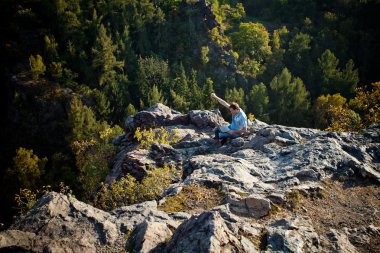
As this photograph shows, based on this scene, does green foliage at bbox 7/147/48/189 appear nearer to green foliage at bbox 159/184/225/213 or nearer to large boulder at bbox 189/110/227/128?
large boulder at bbox 189/110/227/128

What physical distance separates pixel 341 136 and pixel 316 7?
274 ft

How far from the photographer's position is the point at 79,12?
6316cm

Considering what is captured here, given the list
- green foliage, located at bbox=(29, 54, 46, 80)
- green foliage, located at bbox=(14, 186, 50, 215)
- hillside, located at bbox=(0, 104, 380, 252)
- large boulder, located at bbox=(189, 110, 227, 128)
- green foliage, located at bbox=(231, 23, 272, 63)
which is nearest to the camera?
hillside, located at bbox=(0, 104, 380, 252)

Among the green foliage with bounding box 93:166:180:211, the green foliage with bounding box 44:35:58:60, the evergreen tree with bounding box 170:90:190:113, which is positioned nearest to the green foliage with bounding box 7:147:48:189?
the green foliage with bounding box 44:35:58:60

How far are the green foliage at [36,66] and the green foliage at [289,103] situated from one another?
134 feet

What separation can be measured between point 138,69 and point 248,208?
57.3 m

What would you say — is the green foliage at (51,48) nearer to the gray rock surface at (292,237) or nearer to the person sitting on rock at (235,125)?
the person sitting on rock at (235,125)

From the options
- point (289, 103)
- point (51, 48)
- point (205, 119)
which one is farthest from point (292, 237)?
point (51, 48)

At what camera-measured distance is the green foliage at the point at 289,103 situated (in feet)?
196

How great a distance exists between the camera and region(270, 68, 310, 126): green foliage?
196 feet

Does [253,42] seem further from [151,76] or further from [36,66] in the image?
[36,66]

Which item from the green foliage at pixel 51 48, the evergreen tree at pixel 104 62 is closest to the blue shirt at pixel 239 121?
the evergreen tree at pixel 104 62

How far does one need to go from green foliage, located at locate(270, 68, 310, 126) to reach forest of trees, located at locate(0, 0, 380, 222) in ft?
0.69

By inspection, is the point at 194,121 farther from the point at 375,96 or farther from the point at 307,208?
the point at 375,96
